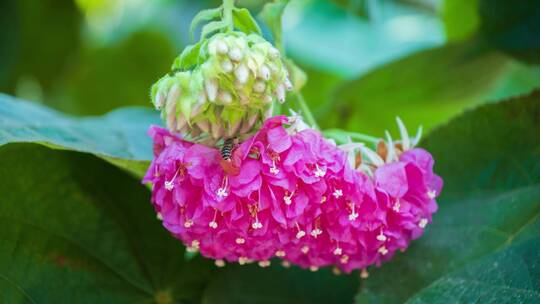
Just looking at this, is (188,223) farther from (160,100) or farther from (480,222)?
(480,222)

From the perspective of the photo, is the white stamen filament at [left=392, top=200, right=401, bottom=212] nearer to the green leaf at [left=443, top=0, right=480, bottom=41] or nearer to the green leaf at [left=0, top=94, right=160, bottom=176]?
the green leaf at [left=0, top=94, right=160, bottom=176]

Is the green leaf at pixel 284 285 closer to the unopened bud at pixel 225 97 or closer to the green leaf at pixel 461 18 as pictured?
the unopened bud at pixel 225 97

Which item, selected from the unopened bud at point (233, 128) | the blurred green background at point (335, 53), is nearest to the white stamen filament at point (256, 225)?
the unopened bud at point (233, 128)

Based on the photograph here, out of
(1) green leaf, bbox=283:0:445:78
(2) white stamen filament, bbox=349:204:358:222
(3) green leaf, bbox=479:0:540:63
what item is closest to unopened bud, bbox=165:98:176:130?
(2) white stamen filament, bbox=349:204:358:222

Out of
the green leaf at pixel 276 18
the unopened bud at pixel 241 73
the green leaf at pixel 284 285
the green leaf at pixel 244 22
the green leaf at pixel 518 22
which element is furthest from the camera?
the green leaf at pixel 518 22

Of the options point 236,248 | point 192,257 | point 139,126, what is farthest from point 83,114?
point 236,248

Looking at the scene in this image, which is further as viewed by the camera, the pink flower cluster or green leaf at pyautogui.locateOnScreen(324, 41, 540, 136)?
green leaf at pyautogui.locateOnScreen(324, 41, 540, 136)

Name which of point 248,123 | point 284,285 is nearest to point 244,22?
point 248,123
